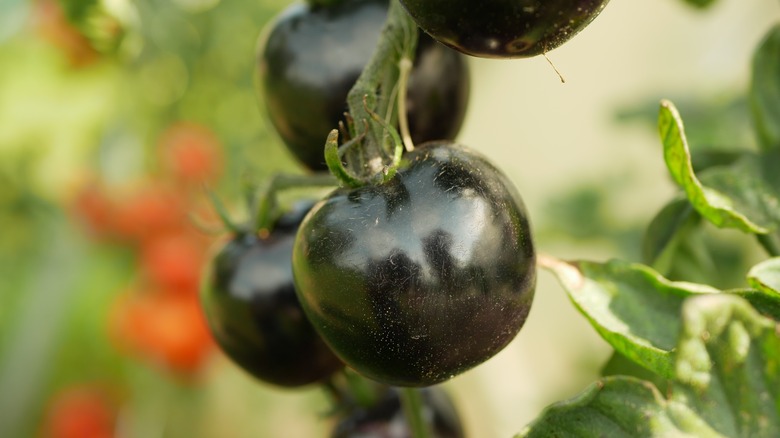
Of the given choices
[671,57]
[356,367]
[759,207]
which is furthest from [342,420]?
[671,57]

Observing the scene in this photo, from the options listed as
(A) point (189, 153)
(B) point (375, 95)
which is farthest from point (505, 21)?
(A) point (189, 153)

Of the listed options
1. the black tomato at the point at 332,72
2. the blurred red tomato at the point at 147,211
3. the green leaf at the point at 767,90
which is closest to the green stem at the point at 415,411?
the black tomato at the point at 332,72

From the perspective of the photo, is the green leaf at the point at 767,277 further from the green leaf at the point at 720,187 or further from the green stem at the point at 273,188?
the green stem at the point at 273,188

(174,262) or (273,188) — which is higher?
(273,188)

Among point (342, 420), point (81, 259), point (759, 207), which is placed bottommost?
point (81, 259)

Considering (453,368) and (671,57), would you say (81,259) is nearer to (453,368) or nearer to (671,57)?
(671,57)

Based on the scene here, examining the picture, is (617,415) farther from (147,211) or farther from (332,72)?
(147,211)
